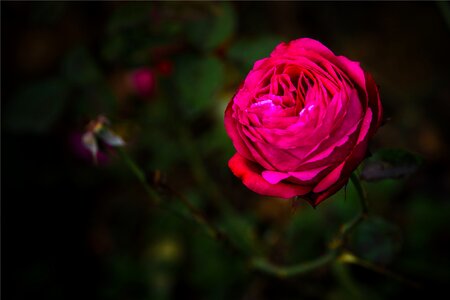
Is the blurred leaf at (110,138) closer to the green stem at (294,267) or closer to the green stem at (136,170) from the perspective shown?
the green stem at (136,170)

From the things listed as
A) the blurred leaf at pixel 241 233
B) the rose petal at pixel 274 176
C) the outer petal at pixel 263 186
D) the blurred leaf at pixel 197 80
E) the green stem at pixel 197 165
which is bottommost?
the blurred leaf at pixel 241 233

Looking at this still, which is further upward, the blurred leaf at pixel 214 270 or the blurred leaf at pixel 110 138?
the blurred leaf at pixel 110 138

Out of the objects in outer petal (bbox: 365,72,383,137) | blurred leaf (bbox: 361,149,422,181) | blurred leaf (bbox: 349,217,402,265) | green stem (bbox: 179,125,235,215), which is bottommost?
green stem (bbox: 179,125,235,215)

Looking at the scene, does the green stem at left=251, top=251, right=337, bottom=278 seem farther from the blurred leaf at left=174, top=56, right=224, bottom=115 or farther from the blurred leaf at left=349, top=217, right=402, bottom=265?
the blurred leaf at left=174, top=56, right=224, bottom=115

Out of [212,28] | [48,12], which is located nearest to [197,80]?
[212,28]

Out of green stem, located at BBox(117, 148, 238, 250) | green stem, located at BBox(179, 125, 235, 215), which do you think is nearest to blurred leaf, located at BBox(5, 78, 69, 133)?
green stem, located at BBox(179, 125, 235, 215)

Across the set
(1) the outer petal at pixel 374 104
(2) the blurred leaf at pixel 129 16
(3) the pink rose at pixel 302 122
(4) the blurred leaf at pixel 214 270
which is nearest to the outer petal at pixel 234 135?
(3) the pink rose at pixel 302 122
